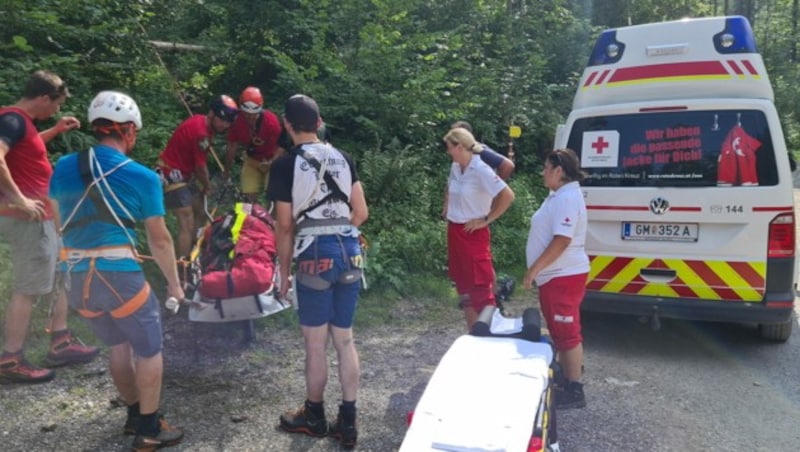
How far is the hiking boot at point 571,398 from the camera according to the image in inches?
173

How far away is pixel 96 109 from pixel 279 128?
2923 millimetres

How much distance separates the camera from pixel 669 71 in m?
5.78

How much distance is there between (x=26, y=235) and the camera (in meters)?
4.47

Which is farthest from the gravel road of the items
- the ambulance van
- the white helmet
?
the white helmet

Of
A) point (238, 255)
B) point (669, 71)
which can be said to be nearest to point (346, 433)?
point (238, 255)

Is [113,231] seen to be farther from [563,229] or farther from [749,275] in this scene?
[749,275]

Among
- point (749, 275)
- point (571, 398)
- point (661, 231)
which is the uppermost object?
point (661, 231)

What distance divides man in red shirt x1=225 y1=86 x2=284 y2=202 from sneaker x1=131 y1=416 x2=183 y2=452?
3.00 meters

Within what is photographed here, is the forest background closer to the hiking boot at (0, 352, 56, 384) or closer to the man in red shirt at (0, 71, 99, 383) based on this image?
the man in red shirt at (0, 71, 99, 383)

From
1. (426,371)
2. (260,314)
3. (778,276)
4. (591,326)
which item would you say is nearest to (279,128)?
(260,314)

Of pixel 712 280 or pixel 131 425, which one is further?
pixel 712 280

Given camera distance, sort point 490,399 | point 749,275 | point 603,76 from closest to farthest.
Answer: point 490,399
point 749,275
point 603,76

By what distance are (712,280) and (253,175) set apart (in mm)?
4361

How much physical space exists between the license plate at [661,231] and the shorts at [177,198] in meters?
3.92
